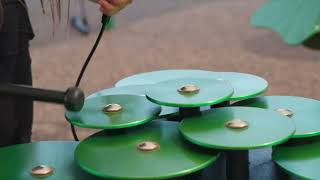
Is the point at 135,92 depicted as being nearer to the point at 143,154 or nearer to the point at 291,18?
the point at 143,154

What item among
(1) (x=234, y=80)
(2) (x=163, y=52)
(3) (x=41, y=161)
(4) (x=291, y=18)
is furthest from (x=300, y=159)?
(2) (x=163, y=52)

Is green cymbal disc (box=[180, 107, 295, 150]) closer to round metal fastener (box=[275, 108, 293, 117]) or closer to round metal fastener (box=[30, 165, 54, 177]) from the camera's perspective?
round metal fastener (box=[275, 108, 293, 117])

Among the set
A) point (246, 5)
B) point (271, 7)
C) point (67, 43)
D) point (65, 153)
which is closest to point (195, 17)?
point (246, 5)

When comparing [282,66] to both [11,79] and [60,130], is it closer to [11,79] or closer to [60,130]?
[60,130]

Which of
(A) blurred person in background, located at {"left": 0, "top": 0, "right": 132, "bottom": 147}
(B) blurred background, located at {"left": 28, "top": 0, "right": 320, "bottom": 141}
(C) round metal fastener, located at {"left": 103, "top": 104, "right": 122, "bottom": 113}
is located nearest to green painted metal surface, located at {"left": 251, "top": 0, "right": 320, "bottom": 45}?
(C) round metal fastener, located at {"left": 103, "top": 104, "right": 122, "bottom": 113}

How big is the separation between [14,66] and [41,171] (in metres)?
0.36

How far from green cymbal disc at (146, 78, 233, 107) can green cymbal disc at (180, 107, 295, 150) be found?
2cm

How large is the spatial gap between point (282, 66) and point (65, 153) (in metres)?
1.63

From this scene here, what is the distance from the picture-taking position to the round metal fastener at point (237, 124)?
53cm

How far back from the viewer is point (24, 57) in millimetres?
854

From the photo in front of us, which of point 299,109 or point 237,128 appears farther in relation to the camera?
point 299,109

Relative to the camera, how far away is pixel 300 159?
1.75 ft

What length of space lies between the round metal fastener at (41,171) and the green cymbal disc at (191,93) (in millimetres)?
145

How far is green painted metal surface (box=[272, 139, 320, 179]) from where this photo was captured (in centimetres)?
50
